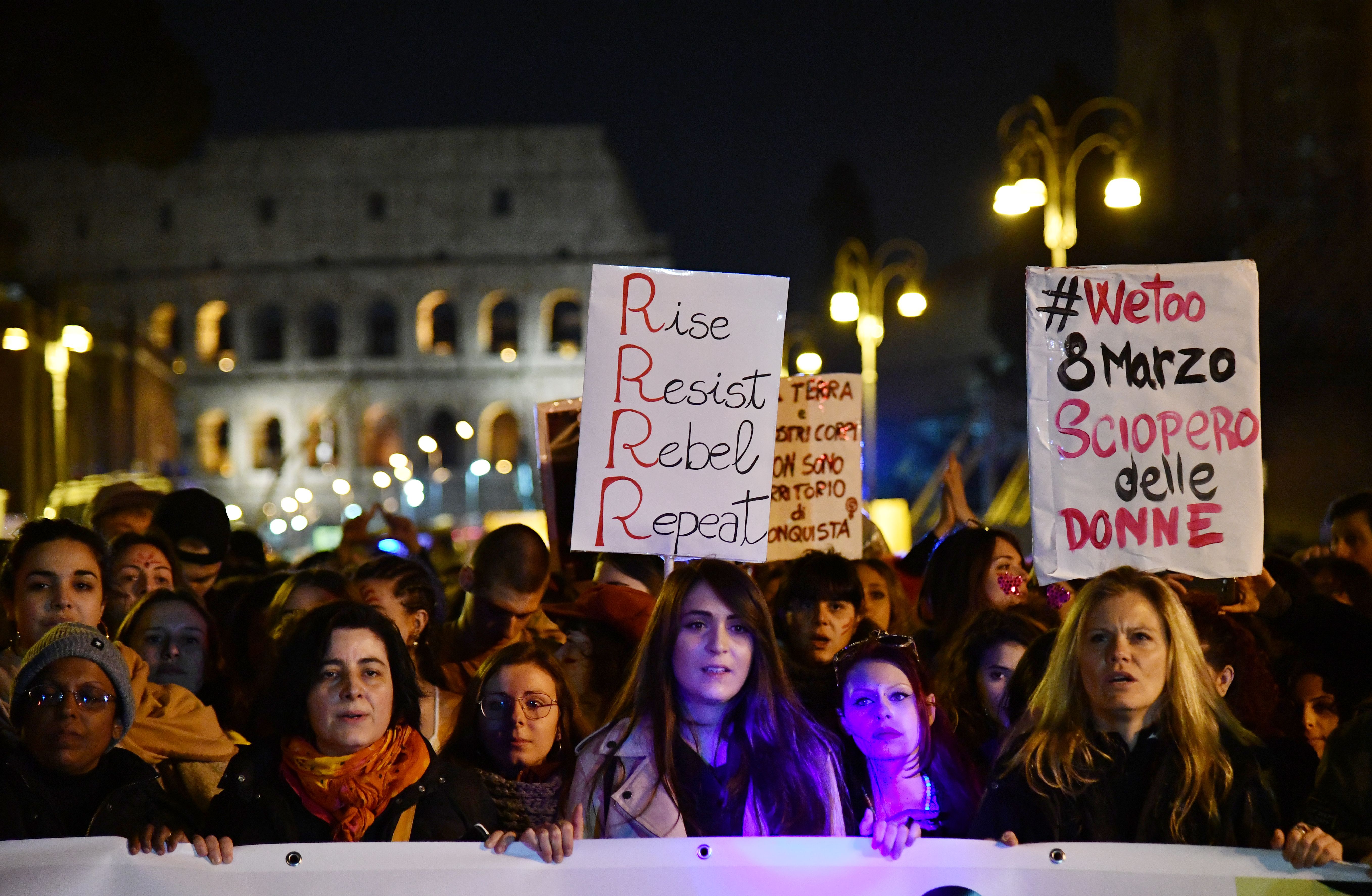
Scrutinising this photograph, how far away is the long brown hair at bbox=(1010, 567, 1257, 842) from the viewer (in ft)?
8.18

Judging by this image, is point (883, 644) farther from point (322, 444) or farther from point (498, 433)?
point (498, 433)

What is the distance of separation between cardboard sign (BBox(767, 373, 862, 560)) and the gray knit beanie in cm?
241

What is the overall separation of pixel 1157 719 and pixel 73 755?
1.91 m

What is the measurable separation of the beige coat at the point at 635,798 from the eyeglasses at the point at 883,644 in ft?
0.82

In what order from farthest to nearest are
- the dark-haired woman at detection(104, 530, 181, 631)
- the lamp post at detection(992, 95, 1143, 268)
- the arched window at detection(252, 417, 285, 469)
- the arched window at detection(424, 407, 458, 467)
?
1. the arched window at detection(252, 417, 285, 469)
2. the arched window at detection(424, 407, 458, 467)
3. the lamp post at detection(992, 95, 1143, 268)
4. the dark-haired woman at detection(104, 530, 181, 631)

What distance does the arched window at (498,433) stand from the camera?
46156mm

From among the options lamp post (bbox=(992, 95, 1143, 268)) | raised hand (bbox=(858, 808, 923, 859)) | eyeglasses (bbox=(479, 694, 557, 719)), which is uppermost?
lamp post (bbox=(992, 95, 1143, 268))

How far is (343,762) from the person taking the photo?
2.51 meters

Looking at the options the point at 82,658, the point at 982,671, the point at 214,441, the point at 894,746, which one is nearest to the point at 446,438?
the point at 214,441

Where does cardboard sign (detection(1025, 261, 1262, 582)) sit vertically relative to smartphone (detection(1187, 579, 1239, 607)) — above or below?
above

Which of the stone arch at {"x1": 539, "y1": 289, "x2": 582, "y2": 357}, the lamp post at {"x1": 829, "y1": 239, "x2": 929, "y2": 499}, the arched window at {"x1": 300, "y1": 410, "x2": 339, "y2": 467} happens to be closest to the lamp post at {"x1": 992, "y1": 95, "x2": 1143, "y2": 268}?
the lamp post at {"x1": 829, "y1": 239, "x2": 929, "y2": 499}

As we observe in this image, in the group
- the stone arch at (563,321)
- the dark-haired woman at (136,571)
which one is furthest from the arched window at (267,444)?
the dark-haired woman at (136,571)

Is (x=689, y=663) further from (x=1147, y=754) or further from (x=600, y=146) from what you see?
(x=600, y=146)

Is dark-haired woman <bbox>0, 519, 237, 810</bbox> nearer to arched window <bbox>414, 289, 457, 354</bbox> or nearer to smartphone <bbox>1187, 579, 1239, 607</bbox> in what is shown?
smartphone <bbox>1187, 579, 1239, 607</bbox>
